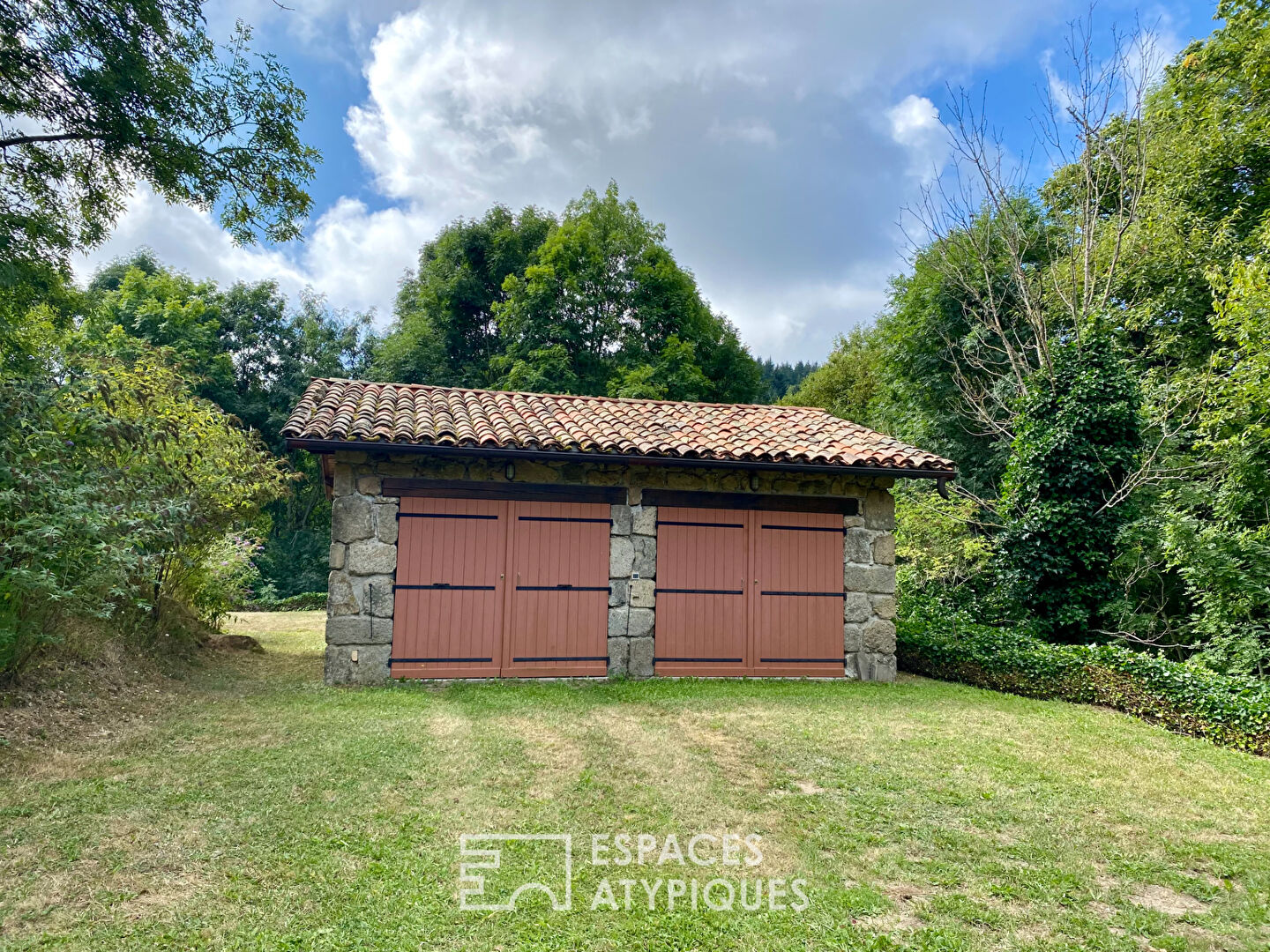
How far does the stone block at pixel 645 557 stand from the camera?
7430 mm

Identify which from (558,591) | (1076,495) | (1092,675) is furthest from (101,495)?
(1076,495)

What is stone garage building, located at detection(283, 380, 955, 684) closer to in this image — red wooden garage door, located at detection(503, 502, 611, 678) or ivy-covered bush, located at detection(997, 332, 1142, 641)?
red wooden garage door, located at detection(503, 502, 611, 678)

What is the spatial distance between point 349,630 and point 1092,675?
24.5 ft

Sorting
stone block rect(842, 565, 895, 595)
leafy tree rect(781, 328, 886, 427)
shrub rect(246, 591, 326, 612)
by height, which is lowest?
shrub rect(246, 591, 326, 612)

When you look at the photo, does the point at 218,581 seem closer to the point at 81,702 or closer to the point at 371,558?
the point at 371,558

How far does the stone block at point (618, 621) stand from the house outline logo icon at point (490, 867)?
13.2 feet

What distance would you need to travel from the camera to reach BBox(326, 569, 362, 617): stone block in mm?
6766

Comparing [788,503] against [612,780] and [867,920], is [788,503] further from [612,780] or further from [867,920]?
[867,920]

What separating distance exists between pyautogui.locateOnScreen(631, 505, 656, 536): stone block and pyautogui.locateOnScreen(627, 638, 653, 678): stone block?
1.17m

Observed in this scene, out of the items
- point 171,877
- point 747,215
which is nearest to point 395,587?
point 171,877

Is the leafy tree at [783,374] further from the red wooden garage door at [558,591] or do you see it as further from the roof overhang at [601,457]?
the red wooden garage door at [558,591]

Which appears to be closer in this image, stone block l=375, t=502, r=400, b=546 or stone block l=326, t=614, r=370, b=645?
stone block l=326, t=614, r=370, b=645

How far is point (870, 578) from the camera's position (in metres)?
7.85

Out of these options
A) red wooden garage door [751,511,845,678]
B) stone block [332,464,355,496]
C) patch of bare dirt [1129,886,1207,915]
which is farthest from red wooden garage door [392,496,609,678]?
patch of bare dirt [1129,886,1207,915]
